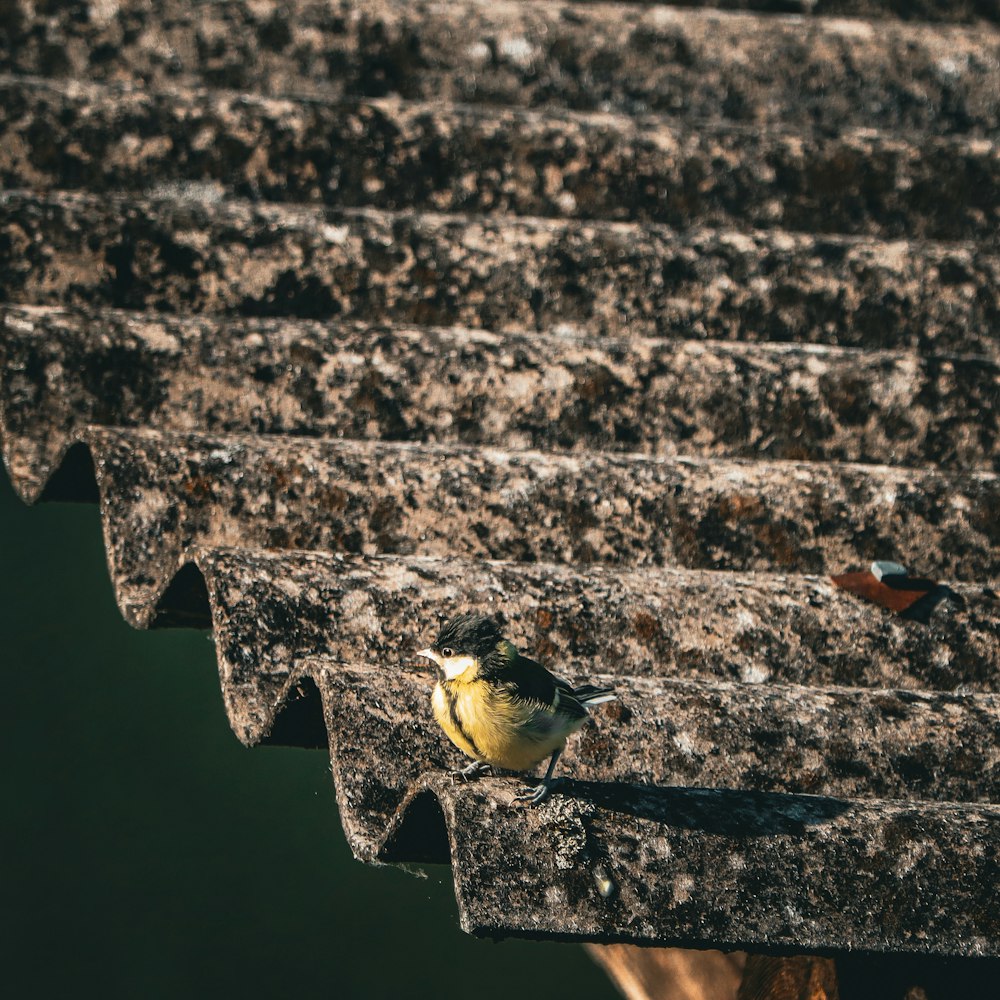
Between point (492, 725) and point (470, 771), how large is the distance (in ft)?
0.42

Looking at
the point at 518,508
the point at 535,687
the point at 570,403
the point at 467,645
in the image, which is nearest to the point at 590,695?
the point at 535,687

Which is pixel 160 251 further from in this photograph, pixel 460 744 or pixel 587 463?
pixel 460 744

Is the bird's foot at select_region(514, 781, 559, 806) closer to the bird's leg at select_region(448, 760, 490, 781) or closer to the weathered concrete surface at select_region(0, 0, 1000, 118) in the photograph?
the bird's leg at select_region(448, 760, 490, 781)

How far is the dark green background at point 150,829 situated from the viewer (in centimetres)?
363

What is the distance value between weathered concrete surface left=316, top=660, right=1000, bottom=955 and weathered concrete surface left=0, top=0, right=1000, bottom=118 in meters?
2.84

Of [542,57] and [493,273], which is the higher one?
[542,57]

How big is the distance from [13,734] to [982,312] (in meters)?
3.12

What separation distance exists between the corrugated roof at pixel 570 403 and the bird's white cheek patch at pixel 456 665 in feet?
0.54

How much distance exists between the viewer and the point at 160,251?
3.48 metres

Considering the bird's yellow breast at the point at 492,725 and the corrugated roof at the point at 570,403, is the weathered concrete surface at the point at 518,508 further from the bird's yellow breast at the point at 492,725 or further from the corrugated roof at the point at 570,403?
the bird's yellow breast at the point at 492,725

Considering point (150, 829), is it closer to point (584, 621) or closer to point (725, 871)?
point (584, 621)

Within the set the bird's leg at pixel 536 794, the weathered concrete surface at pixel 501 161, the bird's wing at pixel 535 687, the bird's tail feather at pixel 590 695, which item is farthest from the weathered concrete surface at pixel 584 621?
the weathered concrete surface at pixel 501 161

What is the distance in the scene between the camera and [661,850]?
197 centimetres

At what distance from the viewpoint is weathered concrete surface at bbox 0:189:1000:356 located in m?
3.43
